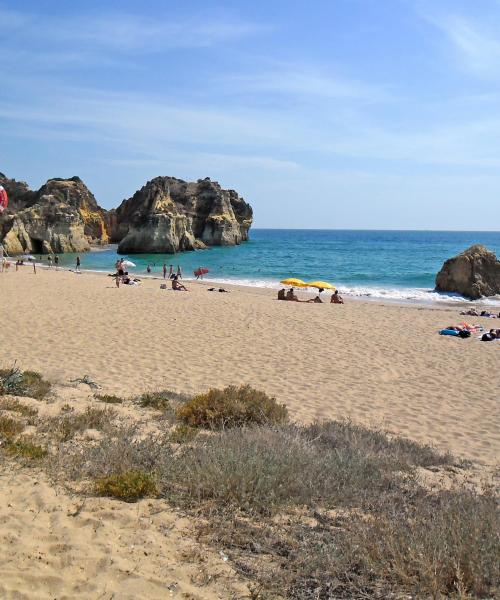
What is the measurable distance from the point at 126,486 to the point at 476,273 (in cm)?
2992

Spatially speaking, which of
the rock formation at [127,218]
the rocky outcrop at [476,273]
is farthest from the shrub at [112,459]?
the rock formation at [127,218]

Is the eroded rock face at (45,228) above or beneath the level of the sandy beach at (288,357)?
above

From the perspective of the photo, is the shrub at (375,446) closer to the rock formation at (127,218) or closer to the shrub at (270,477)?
the shrub at (270,477)

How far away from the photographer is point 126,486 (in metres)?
4.21

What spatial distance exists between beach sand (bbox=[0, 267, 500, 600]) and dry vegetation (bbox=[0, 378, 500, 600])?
245 millimetres

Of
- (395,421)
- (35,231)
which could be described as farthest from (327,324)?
(35,231)

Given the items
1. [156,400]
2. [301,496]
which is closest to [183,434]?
[156,400]

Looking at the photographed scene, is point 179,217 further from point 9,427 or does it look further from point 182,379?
point 9,427

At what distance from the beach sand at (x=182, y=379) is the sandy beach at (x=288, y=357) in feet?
0.14

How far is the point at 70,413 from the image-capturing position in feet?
21.2

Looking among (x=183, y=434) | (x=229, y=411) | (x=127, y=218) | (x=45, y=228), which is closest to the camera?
(x=183, y=434)

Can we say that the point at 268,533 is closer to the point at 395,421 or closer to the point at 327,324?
the point at 395,421

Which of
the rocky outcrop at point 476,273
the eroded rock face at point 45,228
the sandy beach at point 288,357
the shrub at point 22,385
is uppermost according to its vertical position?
the eroded rock face at point 45,228

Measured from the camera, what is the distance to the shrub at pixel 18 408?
616 cm
